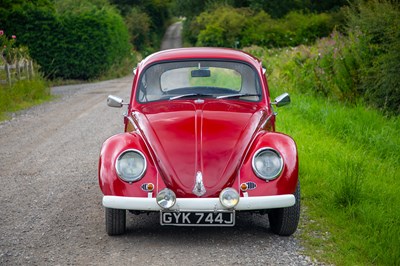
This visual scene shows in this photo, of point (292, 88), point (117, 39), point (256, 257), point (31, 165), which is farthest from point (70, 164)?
point (117, 39)

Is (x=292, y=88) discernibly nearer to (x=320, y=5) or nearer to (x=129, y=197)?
(x=129, y=197)

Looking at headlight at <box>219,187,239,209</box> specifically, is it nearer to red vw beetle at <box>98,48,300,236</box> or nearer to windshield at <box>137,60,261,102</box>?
red vw beetle at <box>98,48,300,236</box>

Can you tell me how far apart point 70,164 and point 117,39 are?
3006cm

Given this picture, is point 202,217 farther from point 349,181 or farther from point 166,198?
point 349,181

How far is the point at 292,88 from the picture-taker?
1652 centimetres

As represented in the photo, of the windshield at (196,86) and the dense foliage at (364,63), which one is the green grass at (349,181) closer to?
the dense foliage at (364,63)

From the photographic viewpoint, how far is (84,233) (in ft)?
19.1

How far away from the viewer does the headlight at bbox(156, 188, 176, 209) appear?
5.23m

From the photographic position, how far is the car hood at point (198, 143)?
17.6 ft

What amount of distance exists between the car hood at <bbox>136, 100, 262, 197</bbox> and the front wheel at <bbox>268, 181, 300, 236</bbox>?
568 millimetres

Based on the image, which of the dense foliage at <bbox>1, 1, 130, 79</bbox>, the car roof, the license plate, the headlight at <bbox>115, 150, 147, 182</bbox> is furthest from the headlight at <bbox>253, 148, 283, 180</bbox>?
the dense foliage at <bbox>1, 1, 130, 79</bbox>

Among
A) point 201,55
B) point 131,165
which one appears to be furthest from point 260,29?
point 131,165

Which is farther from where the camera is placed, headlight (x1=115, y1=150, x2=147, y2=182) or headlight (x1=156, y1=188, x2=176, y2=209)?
headlight (x1=115, y1=150, x2=147, y2=182)

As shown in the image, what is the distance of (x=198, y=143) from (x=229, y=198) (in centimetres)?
60
